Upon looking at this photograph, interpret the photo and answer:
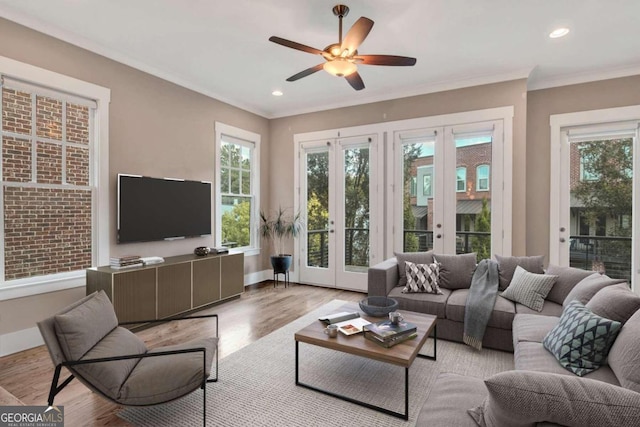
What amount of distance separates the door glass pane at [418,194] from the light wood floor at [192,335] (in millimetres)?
1254

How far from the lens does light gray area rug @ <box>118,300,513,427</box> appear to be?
2.04 m

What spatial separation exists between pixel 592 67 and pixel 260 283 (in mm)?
5651

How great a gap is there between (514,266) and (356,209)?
2470 mm

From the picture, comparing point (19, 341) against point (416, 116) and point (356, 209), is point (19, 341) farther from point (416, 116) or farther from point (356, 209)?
point (416, 116)

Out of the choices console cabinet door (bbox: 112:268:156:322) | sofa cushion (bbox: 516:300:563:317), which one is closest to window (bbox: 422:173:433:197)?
sofa cushion (bbox: 516:300:563:317)

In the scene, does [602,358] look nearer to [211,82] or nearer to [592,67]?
[592,67]

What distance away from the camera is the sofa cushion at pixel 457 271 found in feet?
11.8

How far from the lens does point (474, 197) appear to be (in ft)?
14.7

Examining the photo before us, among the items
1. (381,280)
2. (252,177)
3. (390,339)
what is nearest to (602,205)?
(381,280)

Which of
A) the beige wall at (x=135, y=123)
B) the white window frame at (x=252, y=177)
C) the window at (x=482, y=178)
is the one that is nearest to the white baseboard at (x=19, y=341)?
the beige wall at (x=135, y=123)

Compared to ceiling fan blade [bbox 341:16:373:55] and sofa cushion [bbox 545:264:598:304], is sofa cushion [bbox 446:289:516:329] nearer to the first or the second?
sofa cushion [bbox 545:264:598:304]

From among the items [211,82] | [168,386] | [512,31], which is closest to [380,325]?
[168,386]

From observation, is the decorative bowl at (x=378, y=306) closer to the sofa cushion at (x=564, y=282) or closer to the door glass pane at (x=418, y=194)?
the sofa cushion at (x=564, y=282)

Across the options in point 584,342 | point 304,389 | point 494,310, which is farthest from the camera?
point 494,310
